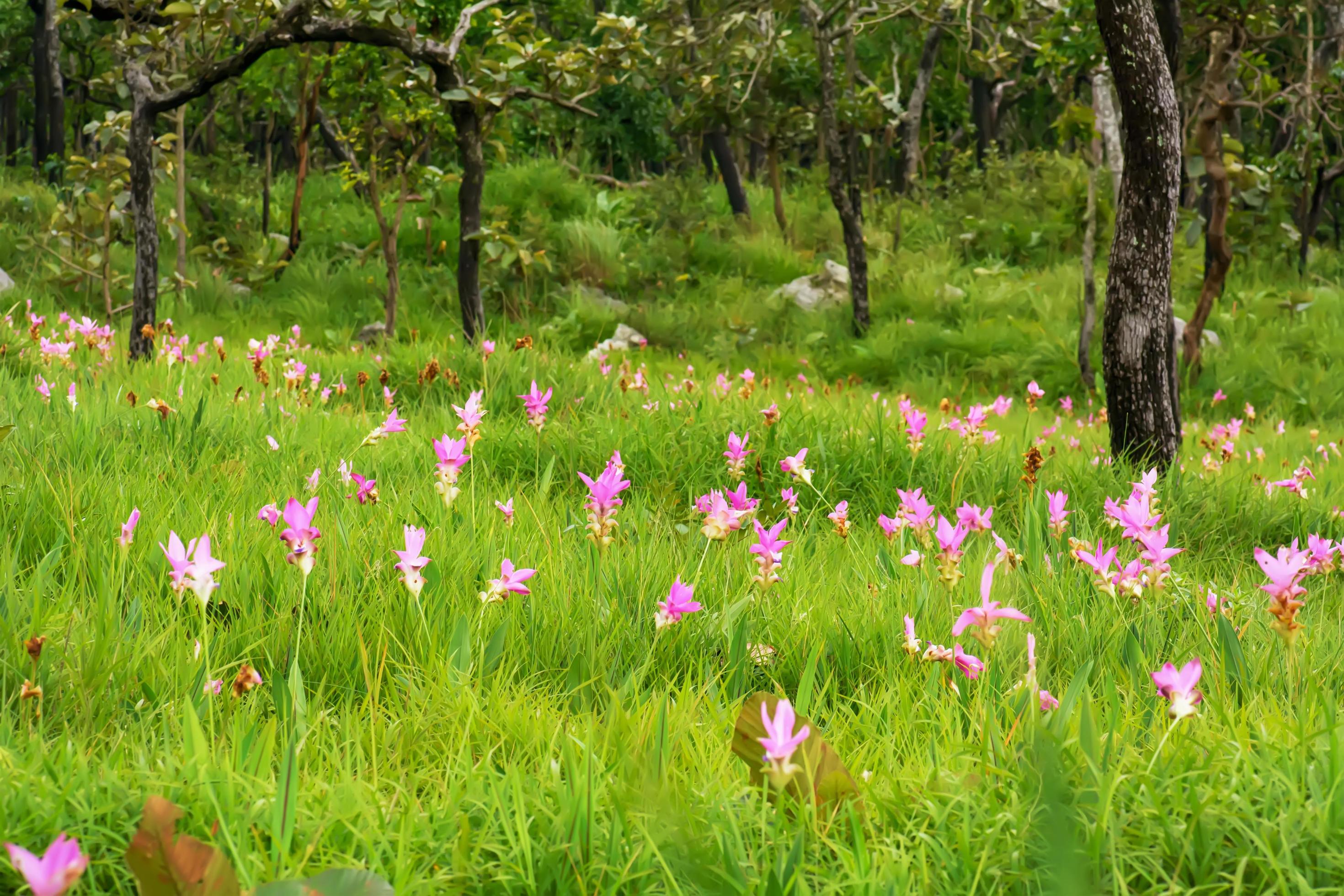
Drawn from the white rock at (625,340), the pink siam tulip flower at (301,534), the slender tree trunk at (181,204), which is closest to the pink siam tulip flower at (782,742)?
the pink siam tulip flower at (301,534)

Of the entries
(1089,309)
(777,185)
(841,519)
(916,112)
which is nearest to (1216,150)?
(1089,309)

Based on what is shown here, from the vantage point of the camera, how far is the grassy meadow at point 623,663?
1348mm

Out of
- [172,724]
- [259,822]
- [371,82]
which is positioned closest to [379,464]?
[172,724]

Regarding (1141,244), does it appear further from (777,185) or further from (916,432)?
(777,185)

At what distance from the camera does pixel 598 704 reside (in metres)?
2.01

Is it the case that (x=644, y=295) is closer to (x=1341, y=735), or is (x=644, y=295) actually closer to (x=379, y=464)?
(x=379, y=464)

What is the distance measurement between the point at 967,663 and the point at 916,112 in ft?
61.0

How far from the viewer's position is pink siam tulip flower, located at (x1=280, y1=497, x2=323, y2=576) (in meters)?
1.72

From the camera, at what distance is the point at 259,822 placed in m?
1.31

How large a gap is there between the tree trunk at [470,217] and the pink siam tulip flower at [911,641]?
19.3 ft

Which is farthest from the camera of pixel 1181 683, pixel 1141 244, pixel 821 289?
pixel 821 289

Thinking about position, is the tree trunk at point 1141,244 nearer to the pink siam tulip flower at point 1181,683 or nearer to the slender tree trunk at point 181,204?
the pink siam tulip flower at point 1181,683

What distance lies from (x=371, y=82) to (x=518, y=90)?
13.5 feet

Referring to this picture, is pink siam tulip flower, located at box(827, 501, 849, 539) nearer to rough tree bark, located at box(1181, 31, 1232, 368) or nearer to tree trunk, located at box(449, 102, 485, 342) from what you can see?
tree trunk, located at box(449, 102, 485, 342)
